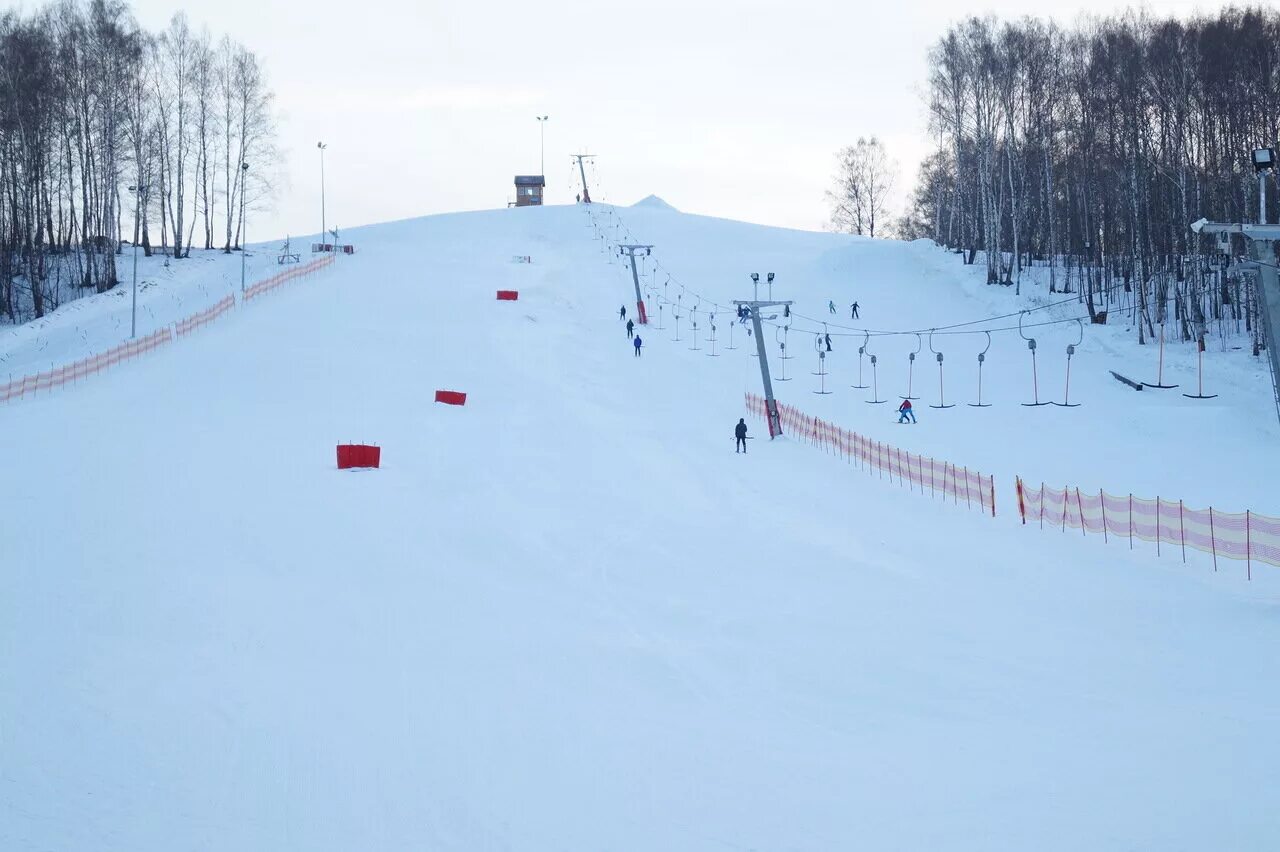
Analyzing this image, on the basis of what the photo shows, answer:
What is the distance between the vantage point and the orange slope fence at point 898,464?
28.0 meters

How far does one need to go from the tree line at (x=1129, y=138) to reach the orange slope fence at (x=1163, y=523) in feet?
67.1

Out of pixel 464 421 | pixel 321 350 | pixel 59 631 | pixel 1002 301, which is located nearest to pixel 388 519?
pixel 59 631

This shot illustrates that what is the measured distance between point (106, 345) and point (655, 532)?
29.5m

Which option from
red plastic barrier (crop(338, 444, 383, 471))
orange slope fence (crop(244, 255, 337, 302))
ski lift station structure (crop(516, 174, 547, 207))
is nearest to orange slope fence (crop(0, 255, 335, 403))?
orange slope fence (crop(244, 255, 337, 302))

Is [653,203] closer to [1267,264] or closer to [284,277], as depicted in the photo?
[284,277]

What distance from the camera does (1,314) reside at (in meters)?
55.2

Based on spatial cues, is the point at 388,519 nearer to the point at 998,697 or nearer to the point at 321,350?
the point at 998,697

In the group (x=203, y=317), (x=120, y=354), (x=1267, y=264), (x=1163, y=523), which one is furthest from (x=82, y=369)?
(x=1267, y=264)

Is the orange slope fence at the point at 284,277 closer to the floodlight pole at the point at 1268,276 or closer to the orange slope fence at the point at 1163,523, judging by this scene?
the orange slope fence at the point at 1163,523

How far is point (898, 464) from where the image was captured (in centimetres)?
3112

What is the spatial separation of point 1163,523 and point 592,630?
13059mm

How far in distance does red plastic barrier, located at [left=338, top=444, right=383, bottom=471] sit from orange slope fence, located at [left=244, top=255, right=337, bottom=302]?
2727 cm

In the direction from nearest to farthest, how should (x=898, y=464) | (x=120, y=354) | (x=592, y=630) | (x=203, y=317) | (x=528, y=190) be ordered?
(x=592, y=630), (x=898, y=464), (x=120, y=354), (x=203, y=317), (x=528, y=190)

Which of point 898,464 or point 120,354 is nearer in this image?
point 898,464
